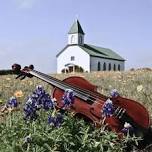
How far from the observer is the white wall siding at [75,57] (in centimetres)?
9454

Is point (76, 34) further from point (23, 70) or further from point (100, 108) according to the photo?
point (100, 108)

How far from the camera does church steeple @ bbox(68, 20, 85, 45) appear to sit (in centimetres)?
10169

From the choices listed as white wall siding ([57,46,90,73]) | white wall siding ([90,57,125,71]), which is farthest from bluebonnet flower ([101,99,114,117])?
white wall siding ([90,57,125,71])

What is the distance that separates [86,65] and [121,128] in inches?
3563

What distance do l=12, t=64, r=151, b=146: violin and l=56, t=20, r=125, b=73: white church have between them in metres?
87.7

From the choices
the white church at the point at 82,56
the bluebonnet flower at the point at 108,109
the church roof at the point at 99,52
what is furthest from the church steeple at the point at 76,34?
the bluebonnet flower at the point at 108,109

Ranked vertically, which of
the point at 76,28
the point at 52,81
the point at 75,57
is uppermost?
the point at 52,81

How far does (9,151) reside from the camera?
10.3 feet

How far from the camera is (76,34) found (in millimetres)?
102875

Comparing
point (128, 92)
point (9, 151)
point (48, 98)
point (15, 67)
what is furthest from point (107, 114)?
point (128, 92)

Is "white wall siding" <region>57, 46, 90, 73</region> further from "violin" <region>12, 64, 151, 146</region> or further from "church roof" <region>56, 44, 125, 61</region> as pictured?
"violin" <region>12, 64, 151, 146</region>

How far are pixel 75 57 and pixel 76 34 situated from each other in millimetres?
7105

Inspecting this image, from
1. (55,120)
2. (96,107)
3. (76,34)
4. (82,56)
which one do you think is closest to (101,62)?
(82,56)

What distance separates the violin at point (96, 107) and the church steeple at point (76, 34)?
97087 millimetres
